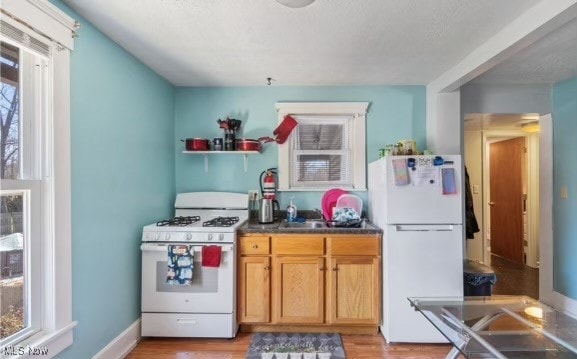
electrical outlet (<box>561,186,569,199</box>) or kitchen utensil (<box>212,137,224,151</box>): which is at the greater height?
kitchen utensil (<box>212,137,224,151</box>)

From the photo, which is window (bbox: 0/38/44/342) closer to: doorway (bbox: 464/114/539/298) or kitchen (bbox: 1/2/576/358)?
kitchen (bbox: 1/2/576/358)

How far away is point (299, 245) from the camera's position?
2.44m

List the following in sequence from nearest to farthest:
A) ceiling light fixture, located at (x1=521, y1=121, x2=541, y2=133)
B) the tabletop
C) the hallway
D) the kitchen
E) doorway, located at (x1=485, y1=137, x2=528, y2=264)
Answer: the tabletop < the kitchen < the hallway < ceiling light fixture, located at (x1=521, y1=121, x2=541, y2=133) < doorway, located at (x1=485, y1=137, x2=528, y2=264)

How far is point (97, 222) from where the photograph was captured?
74.1 inches

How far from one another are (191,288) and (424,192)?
194 cm

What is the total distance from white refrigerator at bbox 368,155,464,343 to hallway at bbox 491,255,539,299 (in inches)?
68.3

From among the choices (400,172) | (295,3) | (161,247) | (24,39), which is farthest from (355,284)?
(24,39)

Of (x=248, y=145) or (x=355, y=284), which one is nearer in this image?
(x=355, y=284)

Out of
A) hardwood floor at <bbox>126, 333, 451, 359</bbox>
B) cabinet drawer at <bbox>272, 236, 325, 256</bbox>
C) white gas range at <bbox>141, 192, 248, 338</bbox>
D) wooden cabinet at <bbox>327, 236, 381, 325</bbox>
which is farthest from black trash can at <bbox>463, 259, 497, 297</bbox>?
white gas range at <bbox>141, 192, 248, 338</bbox>

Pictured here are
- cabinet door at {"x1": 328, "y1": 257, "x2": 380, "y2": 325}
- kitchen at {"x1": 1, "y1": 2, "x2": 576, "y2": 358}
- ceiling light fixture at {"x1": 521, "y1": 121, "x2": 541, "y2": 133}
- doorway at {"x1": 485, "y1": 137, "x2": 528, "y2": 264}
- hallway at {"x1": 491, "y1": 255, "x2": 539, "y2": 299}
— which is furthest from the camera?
doorway at {"x1": 485, "y1": 137, "x2": 528, "y2": 264}

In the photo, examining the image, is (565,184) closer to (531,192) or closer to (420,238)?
(531,192)

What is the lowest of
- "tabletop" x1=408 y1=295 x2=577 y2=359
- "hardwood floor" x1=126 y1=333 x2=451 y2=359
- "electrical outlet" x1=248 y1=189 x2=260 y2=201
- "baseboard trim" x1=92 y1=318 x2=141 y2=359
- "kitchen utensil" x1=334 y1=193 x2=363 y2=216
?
"hardwood floor" x1=126 y1=333 x2=451 y2=359

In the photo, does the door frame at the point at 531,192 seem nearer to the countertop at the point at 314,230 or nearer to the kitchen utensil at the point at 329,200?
the kitchen utensil at the point at 329,200

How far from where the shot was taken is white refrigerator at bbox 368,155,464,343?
7.54 ft
